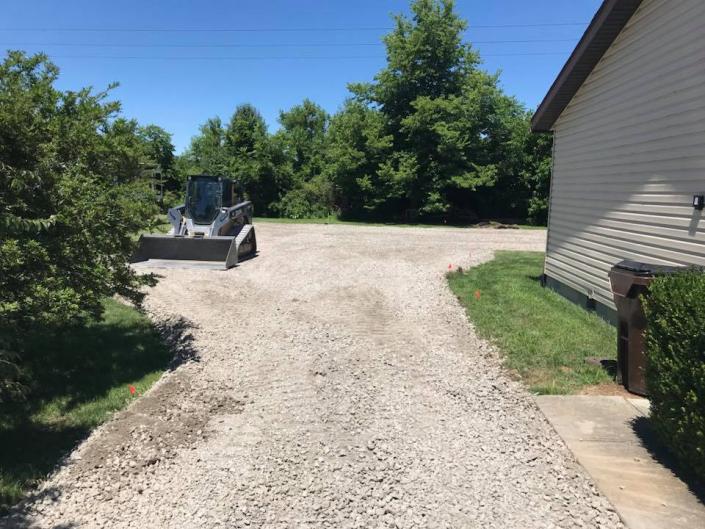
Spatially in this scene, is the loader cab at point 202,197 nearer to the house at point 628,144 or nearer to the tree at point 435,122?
the house at point 628,144

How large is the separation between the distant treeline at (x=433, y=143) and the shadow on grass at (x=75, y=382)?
22.9 metres

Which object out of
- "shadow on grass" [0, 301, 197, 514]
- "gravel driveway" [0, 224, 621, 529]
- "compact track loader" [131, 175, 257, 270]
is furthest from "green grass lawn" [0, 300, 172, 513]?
"compact track loader" [131, 175, 257, 270]

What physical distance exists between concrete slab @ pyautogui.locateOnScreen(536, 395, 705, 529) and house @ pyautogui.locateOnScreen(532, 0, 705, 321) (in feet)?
8.14

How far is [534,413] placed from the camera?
4.96 m

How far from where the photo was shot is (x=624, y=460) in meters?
4.02

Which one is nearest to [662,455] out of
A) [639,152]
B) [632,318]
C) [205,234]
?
[632,318]

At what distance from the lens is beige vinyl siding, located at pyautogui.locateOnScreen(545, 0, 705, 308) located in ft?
20.1

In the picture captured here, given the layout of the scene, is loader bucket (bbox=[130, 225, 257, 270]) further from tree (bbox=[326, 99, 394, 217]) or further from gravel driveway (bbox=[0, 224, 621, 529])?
tree (bbox=[326, 99, 394, 217])

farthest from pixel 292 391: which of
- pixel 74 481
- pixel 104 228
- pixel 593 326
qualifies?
pixel 593 326

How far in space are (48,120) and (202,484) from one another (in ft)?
13.9

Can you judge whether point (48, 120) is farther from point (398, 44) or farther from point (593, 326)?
point (398, 44)

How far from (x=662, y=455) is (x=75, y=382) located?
20.6ft

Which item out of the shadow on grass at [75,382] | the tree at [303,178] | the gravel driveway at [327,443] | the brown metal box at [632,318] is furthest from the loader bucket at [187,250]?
the tree at [303,178]

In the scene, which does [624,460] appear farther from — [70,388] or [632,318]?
[70,388]
